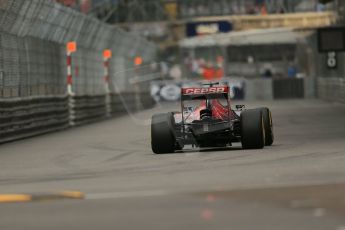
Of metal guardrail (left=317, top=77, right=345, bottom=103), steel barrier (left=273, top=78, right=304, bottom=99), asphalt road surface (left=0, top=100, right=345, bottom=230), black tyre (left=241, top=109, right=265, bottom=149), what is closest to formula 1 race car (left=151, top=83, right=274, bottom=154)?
black tyre (left=241, top=109, right=265, bottom=149)

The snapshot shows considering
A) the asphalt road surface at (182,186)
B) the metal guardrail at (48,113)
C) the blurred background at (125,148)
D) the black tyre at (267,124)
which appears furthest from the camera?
the metal guardrail at (48,113)

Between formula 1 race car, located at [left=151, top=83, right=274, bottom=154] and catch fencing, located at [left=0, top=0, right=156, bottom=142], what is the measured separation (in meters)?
6.74

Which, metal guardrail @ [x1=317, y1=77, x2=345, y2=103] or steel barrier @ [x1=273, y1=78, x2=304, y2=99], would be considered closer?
metal guardrail @ [x1=317, y1=77, x2=345, y2=103]

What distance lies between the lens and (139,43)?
159ft

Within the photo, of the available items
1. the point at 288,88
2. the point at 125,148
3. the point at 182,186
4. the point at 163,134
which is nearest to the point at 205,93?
the point at 163,134

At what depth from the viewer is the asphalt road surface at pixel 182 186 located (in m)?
8.04

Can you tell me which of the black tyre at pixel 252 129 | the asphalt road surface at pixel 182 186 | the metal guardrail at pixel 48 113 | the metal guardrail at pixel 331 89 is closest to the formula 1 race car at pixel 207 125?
the black tyre at pixel 252 129

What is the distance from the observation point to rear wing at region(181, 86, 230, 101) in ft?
51.9

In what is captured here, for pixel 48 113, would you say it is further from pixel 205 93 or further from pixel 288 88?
pixel 288 88

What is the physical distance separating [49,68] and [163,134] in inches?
491

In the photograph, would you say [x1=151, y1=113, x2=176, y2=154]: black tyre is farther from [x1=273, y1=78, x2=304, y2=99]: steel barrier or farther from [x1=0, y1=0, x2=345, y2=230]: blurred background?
[x1=273, y1=78, x2=304, y2=99]: steel barrier

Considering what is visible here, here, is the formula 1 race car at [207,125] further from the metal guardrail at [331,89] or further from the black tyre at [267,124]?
the metal guardrail at [331,89]

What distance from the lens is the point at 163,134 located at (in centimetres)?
1598

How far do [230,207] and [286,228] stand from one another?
1386 millimetres
